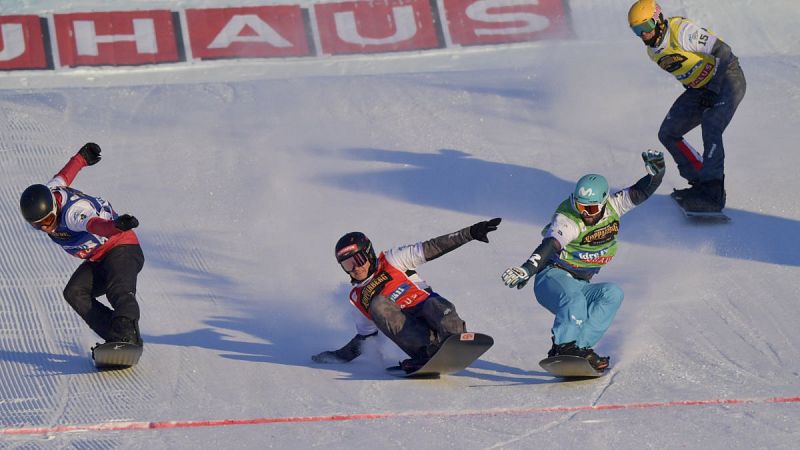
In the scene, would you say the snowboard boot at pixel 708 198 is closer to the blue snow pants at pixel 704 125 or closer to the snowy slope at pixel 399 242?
the blue snow pants at pixel 704 125

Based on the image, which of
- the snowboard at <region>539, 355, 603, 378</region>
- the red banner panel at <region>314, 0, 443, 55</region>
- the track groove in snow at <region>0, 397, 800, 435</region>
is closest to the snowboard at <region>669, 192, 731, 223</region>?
the snowboard at <region>539, 355, 603, 378</region>

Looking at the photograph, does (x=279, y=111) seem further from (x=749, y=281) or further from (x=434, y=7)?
(x=749, y=281)

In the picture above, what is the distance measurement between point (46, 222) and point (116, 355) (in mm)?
984

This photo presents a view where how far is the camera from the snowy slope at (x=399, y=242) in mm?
7949

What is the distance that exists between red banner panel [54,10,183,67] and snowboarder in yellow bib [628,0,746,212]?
572 cm

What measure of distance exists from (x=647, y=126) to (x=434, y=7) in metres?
3.07

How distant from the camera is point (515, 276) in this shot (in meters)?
7.78

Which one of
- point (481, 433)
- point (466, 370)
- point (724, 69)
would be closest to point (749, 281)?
point (724, 69)

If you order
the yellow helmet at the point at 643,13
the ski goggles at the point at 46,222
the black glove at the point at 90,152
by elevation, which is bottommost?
the ski goggles at the point at 46,222

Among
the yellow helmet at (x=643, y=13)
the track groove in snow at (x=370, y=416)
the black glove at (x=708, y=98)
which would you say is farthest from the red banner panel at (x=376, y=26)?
the track groove in snow at (x=370, y=416)

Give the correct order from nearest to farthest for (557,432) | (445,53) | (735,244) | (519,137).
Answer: (557,432) → (735,244) → (519,137) → (445,53)

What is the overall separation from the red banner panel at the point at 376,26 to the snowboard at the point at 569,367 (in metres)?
6.42

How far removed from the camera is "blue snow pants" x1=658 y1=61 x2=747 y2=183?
10.4 meters

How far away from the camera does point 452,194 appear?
11.6m
